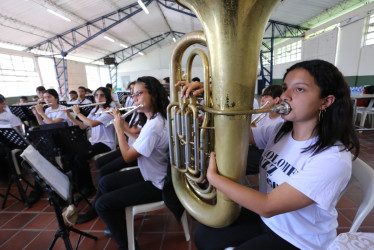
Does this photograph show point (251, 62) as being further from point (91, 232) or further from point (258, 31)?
point (91, 232)

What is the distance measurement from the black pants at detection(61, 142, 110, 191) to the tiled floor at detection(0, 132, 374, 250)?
11.4 inches

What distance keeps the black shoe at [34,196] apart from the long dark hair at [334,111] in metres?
2.94

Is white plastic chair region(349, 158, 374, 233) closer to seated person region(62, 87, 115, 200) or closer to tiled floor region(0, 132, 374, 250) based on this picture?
tiled floor region(0, 132, 374, 250)

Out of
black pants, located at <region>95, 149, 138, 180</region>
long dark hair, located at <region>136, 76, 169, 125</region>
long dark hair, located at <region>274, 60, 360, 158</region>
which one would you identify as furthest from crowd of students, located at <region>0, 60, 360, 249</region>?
black pants, located at <region>95, 149, 138, 180</region>

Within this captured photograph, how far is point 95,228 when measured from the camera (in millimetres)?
1896

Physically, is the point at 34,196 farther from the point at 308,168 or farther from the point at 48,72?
the point at 48,72

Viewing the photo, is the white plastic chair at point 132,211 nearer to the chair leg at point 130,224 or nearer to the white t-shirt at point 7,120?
the chair leg at point 130,224

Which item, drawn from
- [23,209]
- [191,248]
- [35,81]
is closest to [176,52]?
[191,248]

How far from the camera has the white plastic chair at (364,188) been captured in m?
0.93

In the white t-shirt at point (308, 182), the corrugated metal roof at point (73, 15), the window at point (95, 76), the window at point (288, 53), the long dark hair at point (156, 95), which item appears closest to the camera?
the white t-shirt at point (308, 182)

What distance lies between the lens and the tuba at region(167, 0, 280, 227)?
70 centimetres

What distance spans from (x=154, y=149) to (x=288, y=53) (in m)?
14.1

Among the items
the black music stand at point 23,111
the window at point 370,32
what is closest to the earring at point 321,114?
the black music stand at point 23,111

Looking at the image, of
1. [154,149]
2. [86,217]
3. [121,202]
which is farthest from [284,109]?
[86,217]
